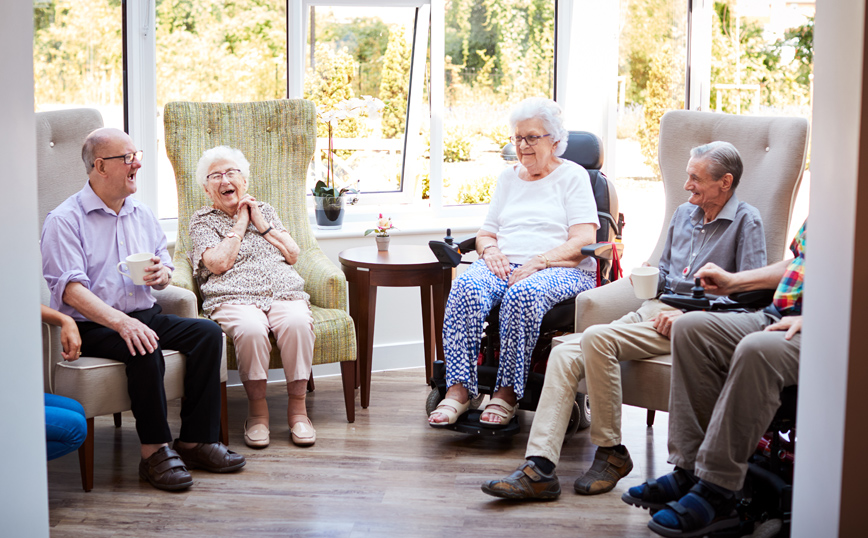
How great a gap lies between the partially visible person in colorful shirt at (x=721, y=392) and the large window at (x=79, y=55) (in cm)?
282

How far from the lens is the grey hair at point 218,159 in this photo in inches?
128

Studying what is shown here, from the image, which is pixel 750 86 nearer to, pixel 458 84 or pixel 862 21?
pixel 458 84

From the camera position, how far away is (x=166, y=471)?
8.73 feet

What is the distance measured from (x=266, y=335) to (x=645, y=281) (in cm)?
136

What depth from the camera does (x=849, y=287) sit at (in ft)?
4.71

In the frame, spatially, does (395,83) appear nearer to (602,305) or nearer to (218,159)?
(218,159)

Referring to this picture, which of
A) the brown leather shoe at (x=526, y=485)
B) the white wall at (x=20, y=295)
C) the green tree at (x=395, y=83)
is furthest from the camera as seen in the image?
the green tree at (x=395, y=83)

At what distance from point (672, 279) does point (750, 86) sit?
240 centimetres

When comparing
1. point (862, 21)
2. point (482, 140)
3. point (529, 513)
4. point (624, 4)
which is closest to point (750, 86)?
point (624, 4)

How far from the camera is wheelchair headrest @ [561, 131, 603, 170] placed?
3.46m

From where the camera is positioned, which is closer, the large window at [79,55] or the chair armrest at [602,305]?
the chair armrest at [602,305]

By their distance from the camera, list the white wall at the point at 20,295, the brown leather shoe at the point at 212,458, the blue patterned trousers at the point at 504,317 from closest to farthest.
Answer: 1. the white wall at the point at 20,295
2. the brown leather shoe at the point at 212,458
3. the blue patterned trousers at the point at 504,317

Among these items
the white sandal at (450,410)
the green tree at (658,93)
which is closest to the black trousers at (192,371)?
the white sandal at (450,410)

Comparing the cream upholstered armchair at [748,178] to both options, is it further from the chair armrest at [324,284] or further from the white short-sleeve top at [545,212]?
the chair armrest at [324,284]
